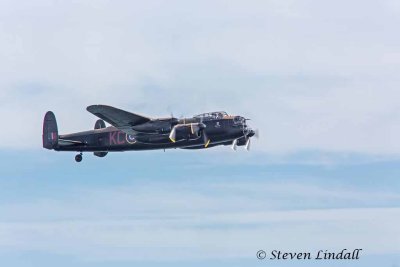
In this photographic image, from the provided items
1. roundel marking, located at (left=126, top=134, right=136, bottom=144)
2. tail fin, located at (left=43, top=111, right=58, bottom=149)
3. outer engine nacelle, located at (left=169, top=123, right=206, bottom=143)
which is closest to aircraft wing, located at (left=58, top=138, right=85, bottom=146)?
tail fin, located at (left=43, top=111, right=58, bottom=149)

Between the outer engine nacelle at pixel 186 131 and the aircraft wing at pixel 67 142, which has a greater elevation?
the aircraft wing at pixel 67 142

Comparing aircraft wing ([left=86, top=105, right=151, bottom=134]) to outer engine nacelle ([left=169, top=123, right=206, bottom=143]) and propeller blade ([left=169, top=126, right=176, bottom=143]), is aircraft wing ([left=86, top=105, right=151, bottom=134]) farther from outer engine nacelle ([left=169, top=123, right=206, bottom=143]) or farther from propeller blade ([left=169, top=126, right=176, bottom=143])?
outer engine nacelle ([left=169, top=123, right=206, bottom=143])

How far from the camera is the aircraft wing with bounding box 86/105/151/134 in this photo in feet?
302

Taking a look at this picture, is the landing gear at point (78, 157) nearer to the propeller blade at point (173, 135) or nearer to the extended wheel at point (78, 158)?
the extended wheel at point (78, 158)

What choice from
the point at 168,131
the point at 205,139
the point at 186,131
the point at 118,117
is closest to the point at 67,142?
the point at 118,117

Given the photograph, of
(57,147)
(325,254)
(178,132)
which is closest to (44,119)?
(57,147)

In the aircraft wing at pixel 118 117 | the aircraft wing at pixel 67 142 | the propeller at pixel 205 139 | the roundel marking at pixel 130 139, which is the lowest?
the propeller at pixel 205 139

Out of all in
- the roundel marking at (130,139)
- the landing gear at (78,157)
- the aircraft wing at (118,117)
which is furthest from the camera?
the landing gear at (78,157)

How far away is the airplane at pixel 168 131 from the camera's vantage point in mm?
92625

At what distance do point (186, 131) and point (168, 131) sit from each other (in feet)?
6.84

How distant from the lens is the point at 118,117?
93750mm

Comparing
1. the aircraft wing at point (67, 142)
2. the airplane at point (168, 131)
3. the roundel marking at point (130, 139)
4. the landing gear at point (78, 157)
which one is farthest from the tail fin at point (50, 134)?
the roundel marking at point (130, 139)

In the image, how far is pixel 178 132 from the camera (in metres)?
92.4

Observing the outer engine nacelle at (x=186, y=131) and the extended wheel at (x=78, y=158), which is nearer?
the outer engine nacelle at (x=186, y=131)
